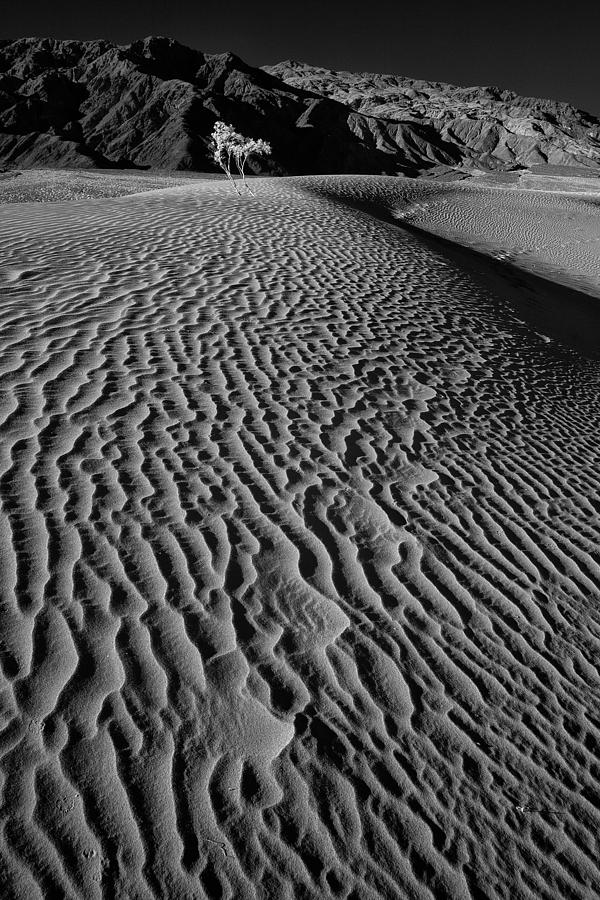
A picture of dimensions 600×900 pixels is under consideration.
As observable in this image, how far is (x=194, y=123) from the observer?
103500 mm

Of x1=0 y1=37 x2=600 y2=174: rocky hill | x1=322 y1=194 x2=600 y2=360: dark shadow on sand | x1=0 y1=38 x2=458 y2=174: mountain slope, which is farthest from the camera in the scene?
x1=0 y1=37 x2=600 y2=174: rocky hill

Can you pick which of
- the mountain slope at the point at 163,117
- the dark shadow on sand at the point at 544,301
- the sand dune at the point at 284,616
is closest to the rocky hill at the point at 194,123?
the mountain slope at the point at 163,117

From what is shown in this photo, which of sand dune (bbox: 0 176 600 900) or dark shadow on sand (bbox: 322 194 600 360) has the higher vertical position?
sand dune (bbox: 0 176 600 900)

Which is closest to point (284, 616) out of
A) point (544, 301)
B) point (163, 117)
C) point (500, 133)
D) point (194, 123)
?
point (544, 301)

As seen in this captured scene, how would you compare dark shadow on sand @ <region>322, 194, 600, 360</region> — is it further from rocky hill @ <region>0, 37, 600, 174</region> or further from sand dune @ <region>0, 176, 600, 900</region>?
rocky hill @ <region>0, 37, 600, 174</region>

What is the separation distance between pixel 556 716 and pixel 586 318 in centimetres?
1112

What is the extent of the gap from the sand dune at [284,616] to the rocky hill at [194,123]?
88892mm

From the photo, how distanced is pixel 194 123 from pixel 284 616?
377 ft

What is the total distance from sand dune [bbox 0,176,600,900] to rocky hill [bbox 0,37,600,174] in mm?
88892

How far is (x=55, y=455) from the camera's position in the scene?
393 centimetres

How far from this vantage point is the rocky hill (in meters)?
97.8

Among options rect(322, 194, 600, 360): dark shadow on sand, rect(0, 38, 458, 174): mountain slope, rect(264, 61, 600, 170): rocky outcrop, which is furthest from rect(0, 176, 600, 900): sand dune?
rect(264, 61, 600, 170): rocky outcrop

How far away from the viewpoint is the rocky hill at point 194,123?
9775 cm

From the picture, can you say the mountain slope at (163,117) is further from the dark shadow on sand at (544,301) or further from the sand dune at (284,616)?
the sand dune at (284,616)
